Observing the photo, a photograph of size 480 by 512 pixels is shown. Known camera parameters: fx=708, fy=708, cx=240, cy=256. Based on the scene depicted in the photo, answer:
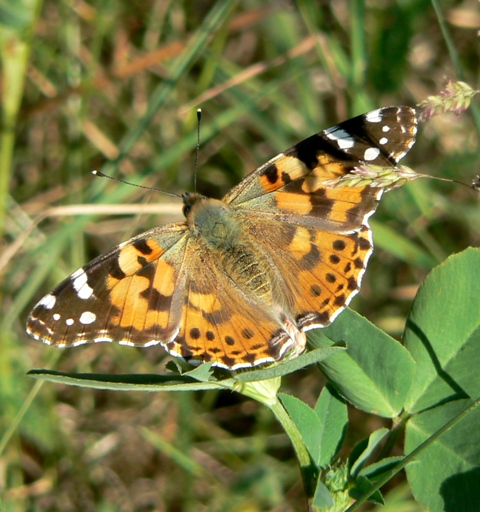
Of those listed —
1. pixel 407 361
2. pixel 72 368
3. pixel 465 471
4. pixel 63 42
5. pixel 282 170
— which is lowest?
pixel 72 368

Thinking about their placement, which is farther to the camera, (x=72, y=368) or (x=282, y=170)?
(x=72, y=368)

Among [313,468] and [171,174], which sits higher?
[171,174]

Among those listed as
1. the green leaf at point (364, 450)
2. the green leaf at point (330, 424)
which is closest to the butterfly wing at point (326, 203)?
the green leaf at point (330, 424)

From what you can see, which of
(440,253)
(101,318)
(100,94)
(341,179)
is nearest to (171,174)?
(100,94)

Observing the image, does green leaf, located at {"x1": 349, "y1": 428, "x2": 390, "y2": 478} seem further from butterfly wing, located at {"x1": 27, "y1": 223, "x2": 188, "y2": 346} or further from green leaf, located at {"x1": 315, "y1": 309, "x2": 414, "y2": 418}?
butterfly wing, located at {"x1": 27, "y1": 223, "x2": 188, "y2": 346}

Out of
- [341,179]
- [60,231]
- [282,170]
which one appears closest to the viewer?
[341,179]

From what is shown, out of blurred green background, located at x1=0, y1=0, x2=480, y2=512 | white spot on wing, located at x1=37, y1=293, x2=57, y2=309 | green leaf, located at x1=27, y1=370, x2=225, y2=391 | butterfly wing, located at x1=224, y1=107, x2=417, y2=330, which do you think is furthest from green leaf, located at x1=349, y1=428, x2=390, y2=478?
blurred green background, located at x1=0, y1=0, x2=480, y2=512

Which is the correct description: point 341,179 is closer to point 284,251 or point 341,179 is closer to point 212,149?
point 284,251

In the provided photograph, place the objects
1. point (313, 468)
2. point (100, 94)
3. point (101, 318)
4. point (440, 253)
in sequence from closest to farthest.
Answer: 1. point (313, 468)
2. point (101, 318)
3. point (440, 253)
4. point (100, 94)
